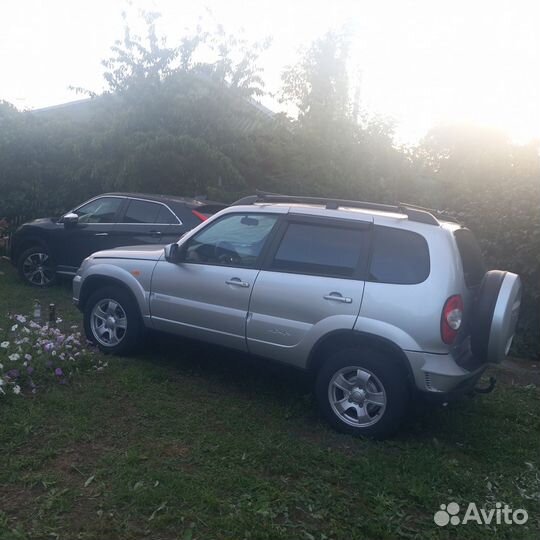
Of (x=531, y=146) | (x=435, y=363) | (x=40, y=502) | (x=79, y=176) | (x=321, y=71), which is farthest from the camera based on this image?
(x=321, y=71)

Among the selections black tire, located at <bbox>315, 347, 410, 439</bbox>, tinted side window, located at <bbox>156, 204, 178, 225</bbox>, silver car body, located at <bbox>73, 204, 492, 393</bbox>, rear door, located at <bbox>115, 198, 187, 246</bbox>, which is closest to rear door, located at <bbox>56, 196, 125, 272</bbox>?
rear door, located at <bbox>115, 198, 187, 246</bbox>

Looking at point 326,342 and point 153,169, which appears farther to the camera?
point 153,169

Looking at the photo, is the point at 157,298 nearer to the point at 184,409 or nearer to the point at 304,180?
the point at 184,409

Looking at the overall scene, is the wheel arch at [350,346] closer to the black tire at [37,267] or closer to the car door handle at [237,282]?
the car door handle at [237,282]

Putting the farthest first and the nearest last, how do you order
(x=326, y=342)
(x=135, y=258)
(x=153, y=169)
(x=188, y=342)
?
(x=153, y=169), (x=135, y=258), (x=188, y=342), (x=326, y=342)

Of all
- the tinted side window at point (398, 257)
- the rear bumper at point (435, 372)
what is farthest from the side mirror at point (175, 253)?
the rear bumper at point (435, 372)

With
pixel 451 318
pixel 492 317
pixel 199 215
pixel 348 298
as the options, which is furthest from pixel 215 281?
pixel 199 215

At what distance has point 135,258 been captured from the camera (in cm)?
649

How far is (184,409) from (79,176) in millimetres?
8387

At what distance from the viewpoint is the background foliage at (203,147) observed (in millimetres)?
11547

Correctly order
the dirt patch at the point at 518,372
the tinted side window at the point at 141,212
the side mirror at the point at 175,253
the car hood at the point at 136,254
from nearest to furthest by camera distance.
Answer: the side mirror at the point at 175,253, the car hood at the point at 136,254, the dirt patch at the point at 518,372, the tinted side window at the point at 141,212

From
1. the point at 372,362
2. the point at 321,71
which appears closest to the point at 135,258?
the point at 372,362

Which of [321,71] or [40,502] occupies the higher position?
[321,71]

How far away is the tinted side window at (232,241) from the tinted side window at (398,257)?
1033 mm
